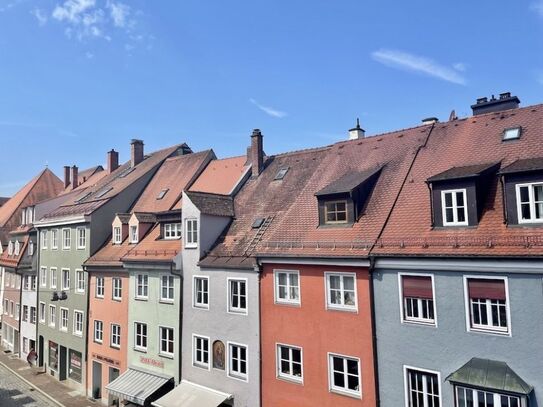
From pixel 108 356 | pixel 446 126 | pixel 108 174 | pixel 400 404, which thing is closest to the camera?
pixel 400 404

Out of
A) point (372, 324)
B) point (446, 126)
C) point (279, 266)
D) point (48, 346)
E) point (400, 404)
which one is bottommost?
point (48, 346)

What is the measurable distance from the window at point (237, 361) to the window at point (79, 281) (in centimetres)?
1657

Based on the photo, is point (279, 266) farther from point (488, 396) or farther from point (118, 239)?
point (118, 239)

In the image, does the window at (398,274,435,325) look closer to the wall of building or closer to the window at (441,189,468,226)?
the wall of building

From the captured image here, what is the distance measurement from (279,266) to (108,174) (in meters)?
29.0

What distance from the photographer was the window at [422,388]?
16.0 m

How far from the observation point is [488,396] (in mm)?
14617

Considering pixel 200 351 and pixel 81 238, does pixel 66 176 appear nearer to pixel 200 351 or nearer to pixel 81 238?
pixel 81 238

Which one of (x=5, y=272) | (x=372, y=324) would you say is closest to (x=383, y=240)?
(x=372, y=324)

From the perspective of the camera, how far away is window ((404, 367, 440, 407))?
52.4ft

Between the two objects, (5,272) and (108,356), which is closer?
(108,356)

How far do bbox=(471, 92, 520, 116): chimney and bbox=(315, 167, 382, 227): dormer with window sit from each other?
603cm

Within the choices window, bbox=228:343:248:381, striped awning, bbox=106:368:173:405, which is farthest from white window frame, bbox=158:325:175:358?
window, bbox=228:343:248:381

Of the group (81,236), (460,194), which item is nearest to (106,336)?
(81,236)
